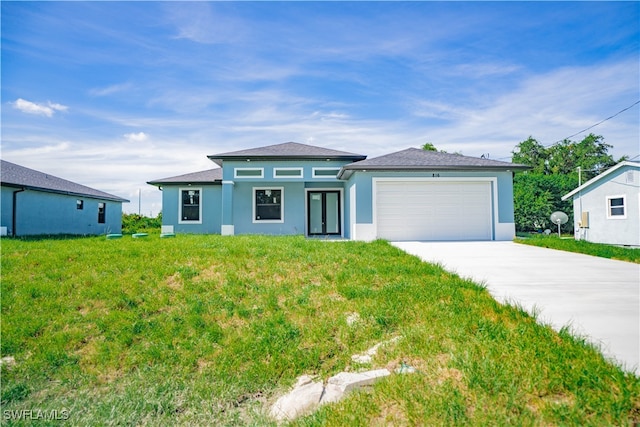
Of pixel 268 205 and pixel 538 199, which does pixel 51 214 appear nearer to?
pixel 268 205

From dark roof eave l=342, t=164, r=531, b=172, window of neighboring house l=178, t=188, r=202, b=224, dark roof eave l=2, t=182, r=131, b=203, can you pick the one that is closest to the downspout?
dark roof eave l=2, t=182, r=131, b=203

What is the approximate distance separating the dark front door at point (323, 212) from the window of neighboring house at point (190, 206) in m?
5.67

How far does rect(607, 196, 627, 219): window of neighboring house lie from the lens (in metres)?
15.3

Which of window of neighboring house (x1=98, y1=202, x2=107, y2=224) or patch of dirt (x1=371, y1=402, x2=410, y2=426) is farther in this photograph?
window of neighboring house (x1=98, y1=202, x2=107, y2=224)

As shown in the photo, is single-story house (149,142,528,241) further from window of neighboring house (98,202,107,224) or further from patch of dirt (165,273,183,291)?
patch of dirt (165,273,183,291)

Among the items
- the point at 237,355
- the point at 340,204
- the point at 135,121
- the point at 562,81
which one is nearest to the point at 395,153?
the point at 340,204

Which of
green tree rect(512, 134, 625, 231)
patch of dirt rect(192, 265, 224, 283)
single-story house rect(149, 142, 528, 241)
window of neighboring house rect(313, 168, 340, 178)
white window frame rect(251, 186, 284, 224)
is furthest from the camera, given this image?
green tree rect(512, 134, 625, 231)

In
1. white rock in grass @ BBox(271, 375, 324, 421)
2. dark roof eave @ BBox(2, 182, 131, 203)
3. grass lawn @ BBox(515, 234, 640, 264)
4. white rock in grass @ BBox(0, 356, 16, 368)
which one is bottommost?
white rock in grass @ BBox(0, 356, 16, 368)

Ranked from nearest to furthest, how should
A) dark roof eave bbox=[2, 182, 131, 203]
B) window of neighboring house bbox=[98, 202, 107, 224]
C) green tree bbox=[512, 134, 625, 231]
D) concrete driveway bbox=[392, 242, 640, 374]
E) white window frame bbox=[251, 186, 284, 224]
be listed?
concrete driveway bbox=[392, 242, 640, 374] → dark roof eave bbox=[2, 182, 131, 203] → white window frame bbox=[251, 186, 284, 224] → green tree bbox=[512, 134, 625, 231] → window of neighboring house bbox=[98, 202, 107, 224]

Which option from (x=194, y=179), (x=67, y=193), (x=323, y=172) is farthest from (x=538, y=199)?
(x=67, y=193)

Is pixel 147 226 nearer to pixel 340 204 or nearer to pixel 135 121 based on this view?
pixel 135 121

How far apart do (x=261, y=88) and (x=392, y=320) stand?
32.0 feet

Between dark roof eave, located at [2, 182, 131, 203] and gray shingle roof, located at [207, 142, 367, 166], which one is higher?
gray shingle roof, located at [207, 142, 367, 166]

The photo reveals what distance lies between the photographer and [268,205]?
1631 cm
